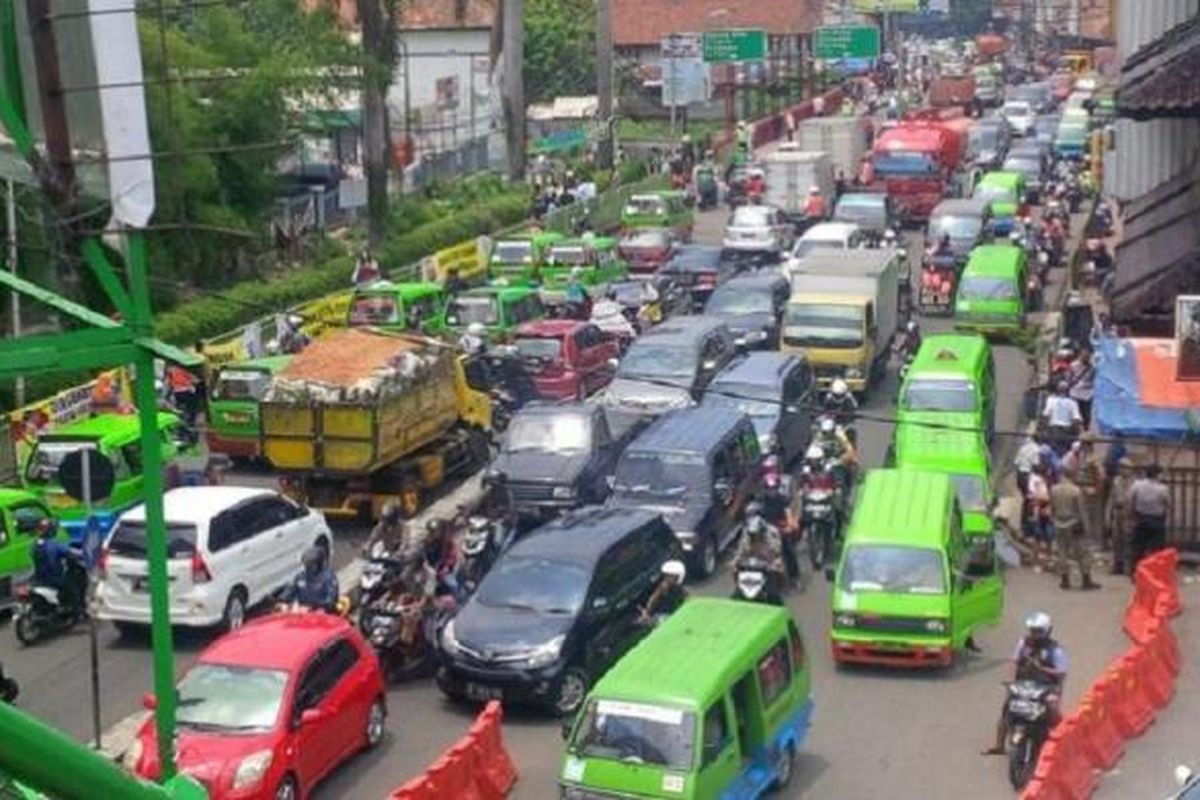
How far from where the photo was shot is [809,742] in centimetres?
1803

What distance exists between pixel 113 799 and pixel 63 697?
15.8 meters

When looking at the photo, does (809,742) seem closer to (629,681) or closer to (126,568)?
(629,681)

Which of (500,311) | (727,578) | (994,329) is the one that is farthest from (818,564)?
(994,329)

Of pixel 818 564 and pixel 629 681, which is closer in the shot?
pixel 629 681

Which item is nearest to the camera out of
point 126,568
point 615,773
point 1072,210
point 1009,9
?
point 615,773

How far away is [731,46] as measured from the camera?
77.1 meters

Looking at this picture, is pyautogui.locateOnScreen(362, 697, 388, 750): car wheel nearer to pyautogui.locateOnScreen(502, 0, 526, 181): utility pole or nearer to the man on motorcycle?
the man on motorcycle

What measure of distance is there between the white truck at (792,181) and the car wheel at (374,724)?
3771 cm

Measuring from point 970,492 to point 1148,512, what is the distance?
2.05 metres

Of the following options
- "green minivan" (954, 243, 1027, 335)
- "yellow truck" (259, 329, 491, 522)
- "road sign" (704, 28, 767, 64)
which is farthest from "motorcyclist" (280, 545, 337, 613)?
"road sign" (704, 28, 767, 64)

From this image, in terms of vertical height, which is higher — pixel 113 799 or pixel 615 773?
pixel 113 799

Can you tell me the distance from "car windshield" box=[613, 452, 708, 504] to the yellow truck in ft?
10.2

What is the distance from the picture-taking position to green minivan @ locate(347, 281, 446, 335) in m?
34.3

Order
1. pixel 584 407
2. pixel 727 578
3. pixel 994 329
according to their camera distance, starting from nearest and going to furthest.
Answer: pixel 727 578, pixel 584 407, pixel 994 329
